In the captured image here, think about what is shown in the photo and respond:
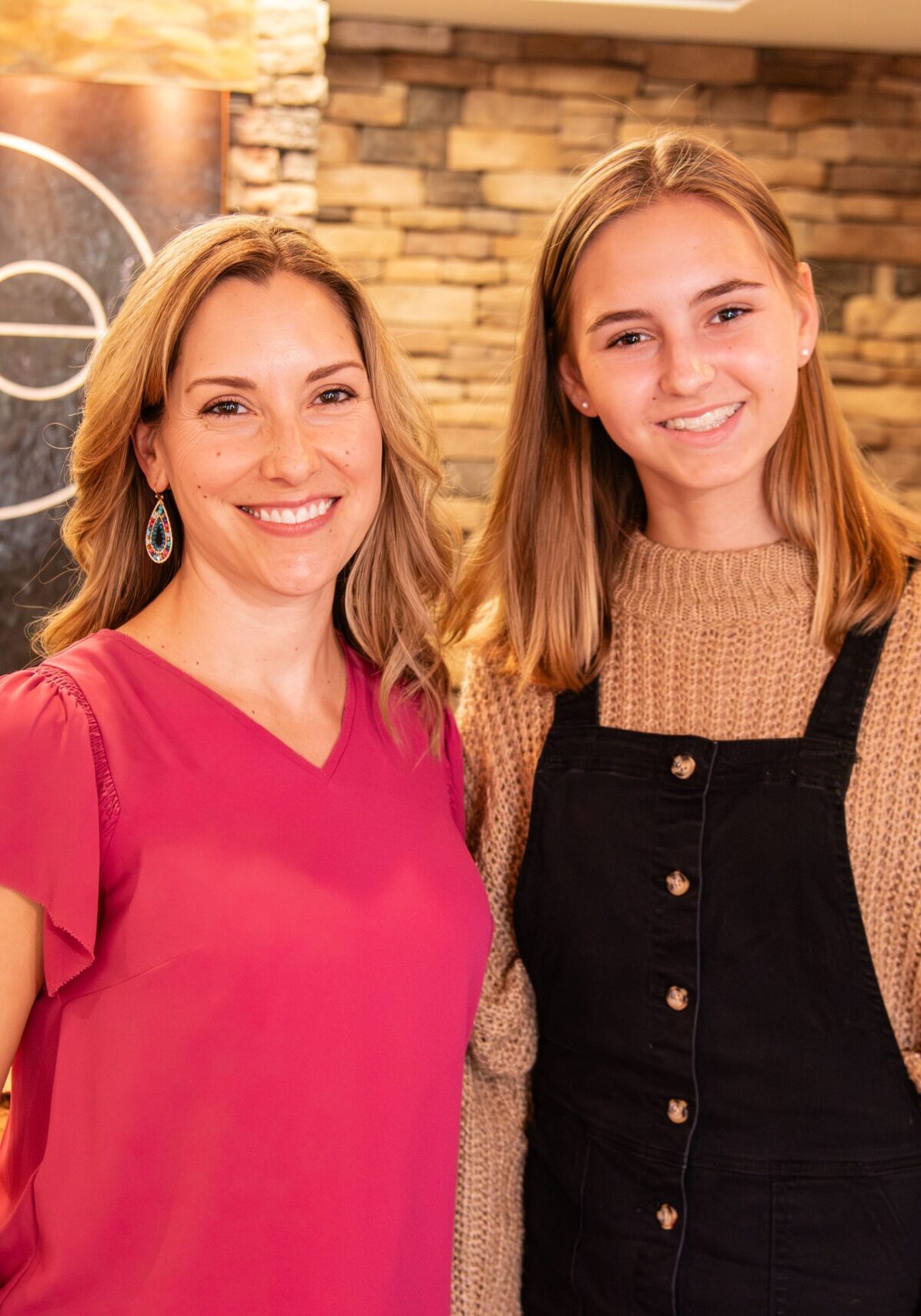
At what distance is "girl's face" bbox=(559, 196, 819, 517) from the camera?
61.3 inches

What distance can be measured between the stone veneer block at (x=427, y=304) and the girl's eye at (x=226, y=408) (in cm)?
305

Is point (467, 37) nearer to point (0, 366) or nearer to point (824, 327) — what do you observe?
point (824, 327)

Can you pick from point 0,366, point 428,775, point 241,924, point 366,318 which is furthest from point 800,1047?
point 0,366

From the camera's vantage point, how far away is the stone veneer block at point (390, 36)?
4.23 meters

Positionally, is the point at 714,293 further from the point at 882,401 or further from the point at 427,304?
the point at 882,401

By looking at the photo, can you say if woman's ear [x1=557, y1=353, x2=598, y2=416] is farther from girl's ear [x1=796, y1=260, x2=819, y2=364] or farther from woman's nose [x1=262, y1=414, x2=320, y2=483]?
woman's nose [x1=262, y1=414, x2=320, y2=483]

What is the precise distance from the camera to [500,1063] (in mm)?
1664

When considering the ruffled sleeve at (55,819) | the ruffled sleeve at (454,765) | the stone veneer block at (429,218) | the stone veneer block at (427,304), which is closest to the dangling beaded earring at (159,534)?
the ruffled sleeve at (55,819)

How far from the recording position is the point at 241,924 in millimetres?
1312

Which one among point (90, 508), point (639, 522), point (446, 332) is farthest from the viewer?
point (446, 332)

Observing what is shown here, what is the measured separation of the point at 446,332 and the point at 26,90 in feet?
4.79

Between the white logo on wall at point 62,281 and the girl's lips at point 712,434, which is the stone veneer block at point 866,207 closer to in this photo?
the white logo on wall at point 62,281

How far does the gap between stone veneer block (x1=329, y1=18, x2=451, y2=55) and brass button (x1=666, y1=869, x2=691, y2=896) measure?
3.54m

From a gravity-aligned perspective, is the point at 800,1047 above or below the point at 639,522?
below
